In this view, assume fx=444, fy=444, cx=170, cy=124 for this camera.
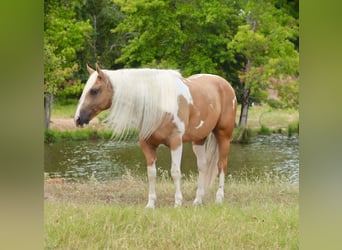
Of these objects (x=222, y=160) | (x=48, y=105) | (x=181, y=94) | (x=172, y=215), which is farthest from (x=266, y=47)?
(x=48, y=105)

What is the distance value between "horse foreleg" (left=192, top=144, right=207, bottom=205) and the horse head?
0.47 m

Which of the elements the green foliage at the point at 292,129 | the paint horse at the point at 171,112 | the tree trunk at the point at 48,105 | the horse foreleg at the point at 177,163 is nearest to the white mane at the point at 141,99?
the paint horse at the point at 171,112

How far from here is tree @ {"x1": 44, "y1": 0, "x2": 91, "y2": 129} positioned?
1.77 meters

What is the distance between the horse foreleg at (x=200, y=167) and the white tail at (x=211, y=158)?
0.03 metres

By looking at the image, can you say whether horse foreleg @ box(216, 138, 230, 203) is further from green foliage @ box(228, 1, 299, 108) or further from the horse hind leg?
green foliage @ box(228, 1, 299, 108)

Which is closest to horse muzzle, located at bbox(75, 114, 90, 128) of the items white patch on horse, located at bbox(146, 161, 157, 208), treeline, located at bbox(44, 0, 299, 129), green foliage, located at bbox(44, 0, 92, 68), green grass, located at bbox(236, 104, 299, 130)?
treeline, located at bbox(44, 0, 299, 129)

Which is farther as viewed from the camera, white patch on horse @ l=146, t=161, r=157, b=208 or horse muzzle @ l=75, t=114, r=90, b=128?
white patch on horse @ l=146, t=161, r=157, b=208

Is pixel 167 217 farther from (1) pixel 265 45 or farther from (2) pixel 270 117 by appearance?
(1) pixel 265 45

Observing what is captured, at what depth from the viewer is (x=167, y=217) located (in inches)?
69.1

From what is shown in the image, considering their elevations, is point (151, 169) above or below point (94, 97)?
below

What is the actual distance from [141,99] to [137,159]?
0.92 ft

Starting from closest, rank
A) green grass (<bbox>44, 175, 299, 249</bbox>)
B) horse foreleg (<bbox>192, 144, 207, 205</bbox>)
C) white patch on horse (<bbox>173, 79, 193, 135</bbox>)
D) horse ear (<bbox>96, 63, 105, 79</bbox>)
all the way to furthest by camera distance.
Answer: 1. green grass (<bbox>44, 175, 299, 249</bbox>)
2. horse ear (<bbox>96, 63, 105, 79</bbox>)
3. white patch on horse (<bbox>173, 79, 193, 135</bbox>)
4. horse foreleg (<bbox>192, 144, 207, 205</bbox>)
